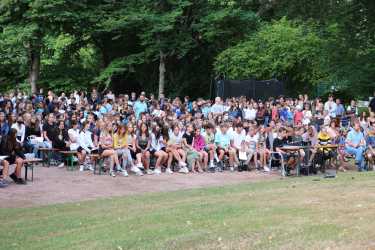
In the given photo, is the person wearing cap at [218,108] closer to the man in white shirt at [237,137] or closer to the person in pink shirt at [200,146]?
the man in white shirt at [237,137]

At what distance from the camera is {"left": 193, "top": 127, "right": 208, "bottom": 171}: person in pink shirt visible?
1962cm

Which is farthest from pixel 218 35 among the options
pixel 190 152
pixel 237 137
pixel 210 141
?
pixel 190 152

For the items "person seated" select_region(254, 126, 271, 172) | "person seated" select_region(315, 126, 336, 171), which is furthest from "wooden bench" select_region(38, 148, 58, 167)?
"person seated" select_region(315, 126, 336, 171)

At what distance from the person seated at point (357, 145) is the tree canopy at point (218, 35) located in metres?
12.2

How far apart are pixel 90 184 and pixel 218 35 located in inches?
753

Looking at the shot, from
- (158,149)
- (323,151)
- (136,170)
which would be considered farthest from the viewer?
(323,151)

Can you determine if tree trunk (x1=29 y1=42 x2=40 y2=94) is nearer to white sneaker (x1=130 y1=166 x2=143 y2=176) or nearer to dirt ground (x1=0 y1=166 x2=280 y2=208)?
dirt ground (x1=0 y1=166 x2=280 y2=208)

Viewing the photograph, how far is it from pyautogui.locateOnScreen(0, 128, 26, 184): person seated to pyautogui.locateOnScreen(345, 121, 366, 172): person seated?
1012 cm

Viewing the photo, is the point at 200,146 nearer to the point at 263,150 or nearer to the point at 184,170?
the point at 184,170

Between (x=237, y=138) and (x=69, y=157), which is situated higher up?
(x=237, y=138)

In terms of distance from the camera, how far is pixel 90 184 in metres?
16.2

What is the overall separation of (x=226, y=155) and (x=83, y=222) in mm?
9988

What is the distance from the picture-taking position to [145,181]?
17.0 m

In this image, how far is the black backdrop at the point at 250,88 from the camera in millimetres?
30281
